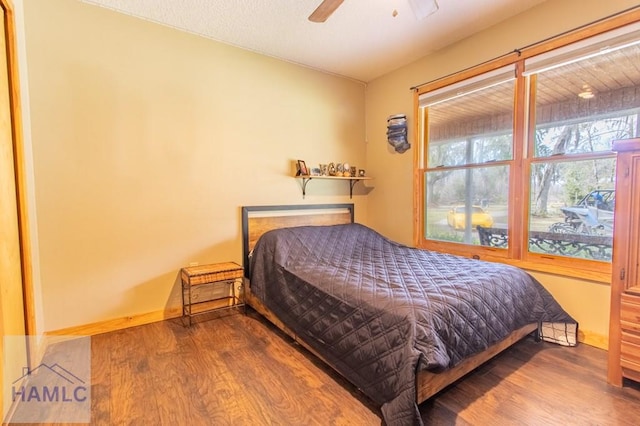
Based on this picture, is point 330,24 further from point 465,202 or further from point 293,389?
point 293,389

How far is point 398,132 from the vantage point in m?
3.55

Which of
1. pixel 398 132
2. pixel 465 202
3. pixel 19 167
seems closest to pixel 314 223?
pixel 398 132

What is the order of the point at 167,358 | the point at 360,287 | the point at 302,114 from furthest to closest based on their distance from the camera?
the point at 302,114 < the point at 167,358 < the point at 360,287

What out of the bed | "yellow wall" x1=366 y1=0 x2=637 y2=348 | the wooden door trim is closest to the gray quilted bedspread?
the bed

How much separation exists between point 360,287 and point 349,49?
8.22ft

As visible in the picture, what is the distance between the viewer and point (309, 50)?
3.16 meters

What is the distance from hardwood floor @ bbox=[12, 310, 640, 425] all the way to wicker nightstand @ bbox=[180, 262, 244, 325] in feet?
1.57

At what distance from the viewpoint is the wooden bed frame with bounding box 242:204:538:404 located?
1.58 m

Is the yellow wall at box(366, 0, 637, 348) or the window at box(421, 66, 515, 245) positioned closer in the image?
the yellow wall at box(366, 0, 637, 348)

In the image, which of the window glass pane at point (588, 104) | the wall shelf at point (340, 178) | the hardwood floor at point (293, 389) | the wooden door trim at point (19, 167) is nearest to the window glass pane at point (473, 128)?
the window glass pane at point (588, 104)

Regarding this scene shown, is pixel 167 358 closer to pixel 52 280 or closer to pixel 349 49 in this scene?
pixel 52 280

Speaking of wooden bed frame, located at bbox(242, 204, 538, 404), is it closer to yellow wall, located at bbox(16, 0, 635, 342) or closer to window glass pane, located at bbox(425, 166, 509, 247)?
yellow wall, located at bbox(16, 0, 635, 342)

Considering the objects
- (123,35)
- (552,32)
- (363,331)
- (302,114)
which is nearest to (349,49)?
(302,114)

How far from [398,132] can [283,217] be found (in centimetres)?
167
